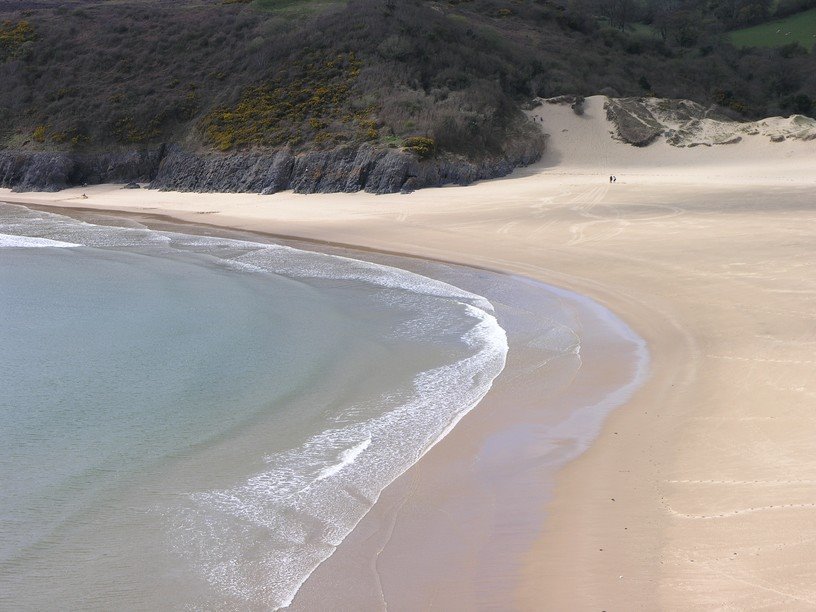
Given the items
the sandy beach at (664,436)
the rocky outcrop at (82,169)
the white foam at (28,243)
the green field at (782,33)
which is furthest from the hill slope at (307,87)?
the white foam at (28,243)

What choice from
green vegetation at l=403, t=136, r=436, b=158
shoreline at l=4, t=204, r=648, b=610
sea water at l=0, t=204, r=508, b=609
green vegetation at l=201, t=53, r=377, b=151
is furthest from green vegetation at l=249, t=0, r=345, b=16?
shoreline at l=4, t=204, r=648, b=610

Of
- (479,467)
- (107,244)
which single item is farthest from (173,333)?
(107,244)

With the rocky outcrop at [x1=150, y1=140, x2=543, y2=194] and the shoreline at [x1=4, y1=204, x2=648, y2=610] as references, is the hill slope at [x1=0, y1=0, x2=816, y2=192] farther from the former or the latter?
the shoreline at [x1=4, y1=204, x2=648, y2=610]

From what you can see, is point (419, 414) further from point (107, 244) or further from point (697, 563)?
point (107, 244)

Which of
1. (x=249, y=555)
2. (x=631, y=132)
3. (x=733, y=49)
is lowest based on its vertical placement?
(x=249, y=555)

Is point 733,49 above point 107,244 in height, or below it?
above

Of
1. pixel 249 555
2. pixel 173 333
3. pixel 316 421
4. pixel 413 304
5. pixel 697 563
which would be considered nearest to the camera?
pixel 697 563
